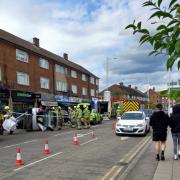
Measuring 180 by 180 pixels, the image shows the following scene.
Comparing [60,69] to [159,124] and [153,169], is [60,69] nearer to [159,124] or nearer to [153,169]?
[159,124]

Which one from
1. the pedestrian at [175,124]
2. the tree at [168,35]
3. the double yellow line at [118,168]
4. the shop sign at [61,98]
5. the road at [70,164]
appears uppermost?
the shop sign at [61,98]

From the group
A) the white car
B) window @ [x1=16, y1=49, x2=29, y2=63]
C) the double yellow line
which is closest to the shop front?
window @ [x1=16, y1=49, x2=29, y2=63]

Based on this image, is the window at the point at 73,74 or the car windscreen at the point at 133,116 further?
the window at the point at 73,74

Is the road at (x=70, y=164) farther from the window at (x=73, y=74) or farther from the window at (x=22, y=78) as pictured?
the window at (x=73, y=74)

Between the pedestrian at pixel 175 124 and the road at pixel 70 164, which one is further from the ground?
the pedestrian at pixel 175 124

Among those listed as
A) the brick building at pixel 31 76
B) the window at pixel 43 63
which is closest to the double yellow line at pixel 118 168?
the brick building at pixel 31 76

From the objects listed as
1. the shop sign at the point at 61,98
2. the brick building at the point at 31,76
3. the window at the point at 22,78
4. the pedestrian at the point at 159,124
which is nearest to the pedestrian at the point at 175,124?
the pedestrian at the point at 159,124

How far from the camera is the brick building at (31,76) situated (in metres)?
41.6

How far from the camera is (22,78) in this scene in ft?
152

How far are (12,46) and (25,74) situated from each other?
4.40m

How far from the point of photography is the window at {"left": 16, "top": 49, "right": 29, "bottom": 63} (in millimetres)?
45925

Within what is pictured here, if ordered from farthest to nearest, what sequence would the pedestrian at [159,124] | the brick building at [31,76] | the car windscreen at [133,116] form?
the brick building at [31,76]
the car windscreen at [133,116]
the pedestrian at [159,124]

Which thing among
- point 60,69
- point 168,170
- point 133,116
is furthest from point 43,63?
point 168,170

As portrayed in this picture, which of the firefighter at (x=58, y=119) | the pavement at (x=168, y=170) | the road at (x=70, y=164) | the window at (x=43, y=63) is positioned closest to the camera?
the pavement at (x=168, y=170)
